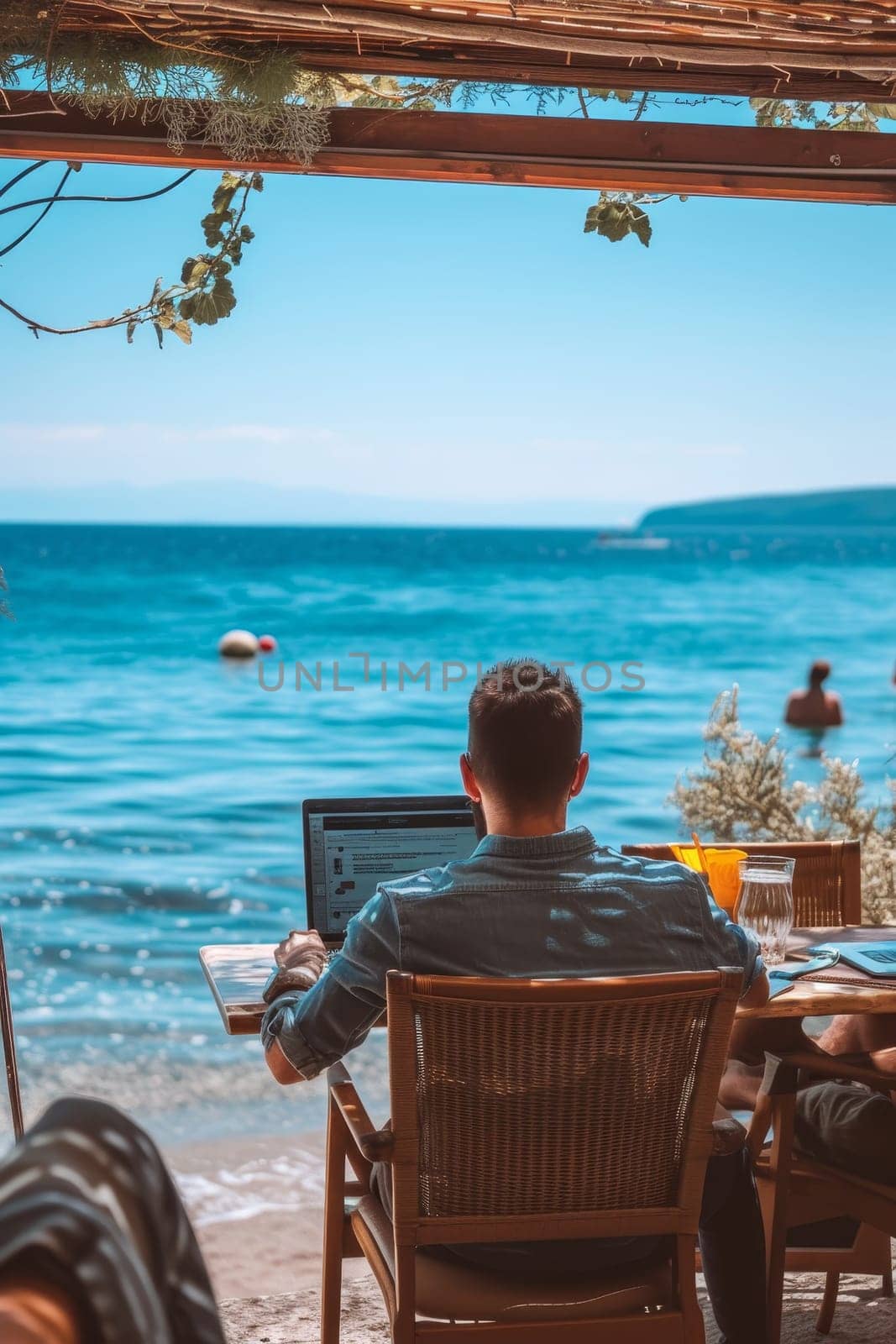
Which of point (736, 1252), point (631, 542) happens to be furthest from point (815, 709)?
point (631, 542)

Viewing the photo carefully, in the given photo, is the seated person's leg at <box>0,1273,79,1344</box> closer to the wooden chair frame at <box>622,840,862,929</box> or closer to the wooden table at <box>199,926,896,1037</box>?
the wooden table at <box>199,926,896,1037</box>

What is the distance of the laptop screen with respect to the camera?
8.43 feet

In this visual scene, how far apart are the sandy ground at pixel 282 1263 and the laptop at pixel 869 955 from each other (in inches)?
30.9

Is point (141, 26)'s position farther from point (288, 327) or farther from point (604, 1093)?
point (288, 327)

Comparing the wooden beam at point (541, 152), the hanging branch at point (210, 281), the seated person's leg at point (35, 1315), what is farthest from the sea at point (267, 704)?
the seated person's leg at point (35, 1315)

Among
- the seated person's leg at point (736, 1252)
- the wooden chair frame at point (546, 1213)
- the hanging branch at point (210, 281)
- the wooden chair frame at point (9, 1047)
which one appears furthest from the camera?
the hanging branch at point (210, 281)

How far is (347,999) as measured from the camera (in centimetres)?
Result: 191

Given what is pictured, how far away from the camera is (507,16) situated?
2.56m

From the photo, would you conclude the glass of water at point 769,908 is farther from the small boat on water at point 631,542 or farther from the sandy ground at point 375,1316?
the small boat on water at point 631,542

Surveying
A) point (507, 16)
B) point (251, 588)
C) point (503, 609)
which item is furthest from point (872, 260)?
point (507, 16)

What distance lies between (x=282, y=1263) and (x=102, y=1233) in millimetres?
2831

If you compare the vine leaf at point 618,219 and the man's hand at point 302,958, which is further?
the vine leaf at point 618,219

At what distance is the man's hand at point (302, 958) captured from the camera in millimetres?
2107

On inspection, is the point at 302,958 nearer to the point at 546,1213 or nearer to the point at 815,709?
the point at 546,1213
